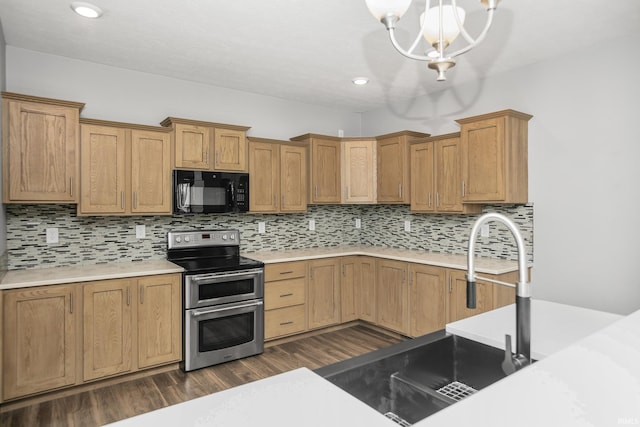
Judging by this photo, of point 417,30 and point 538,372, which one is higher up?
point 417,30

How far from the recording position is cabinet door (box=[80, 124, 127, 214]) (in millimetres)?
3102

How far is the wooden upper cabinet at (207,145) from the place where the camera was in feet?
11.5

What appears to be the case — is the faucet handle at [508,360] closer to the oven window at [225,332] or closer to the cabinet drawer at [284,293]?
the oven window at [225,332]

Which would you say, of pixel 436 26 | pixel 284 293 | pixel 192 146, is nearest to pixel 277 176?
pixel 192 146

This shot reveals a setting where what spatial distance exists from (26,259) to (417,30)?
344cm

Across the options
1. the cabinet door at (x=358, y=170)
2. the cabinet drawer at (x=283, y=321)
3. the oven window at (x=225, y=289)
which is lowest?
the cabinet drawer at (x=283, y=321)

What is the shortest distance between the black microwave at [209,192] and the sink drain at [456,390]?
2758 mm

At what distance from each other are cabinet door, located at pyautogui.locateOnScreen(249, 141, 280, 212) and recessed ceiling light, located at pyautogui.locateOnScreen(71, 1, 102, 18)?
1.75 meters

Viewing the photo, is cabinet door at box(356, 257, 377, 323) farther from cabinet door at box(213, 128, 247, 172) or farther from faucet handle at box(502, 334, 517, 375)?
faucet handle at box(502, 334, 517, 375)

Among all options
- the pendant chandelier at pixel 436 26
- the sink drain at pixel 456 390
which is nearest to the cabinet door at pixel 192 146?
the pendant chandelier at pixel 436 26

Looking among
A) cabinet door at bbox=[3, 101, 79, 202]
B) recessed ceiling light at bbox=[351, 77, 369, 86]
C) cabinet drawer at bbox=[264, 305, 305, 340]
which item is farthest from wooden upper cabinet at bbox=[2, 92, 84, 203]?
recessed ceiling light at bbox=[351, 77, 369, 86]

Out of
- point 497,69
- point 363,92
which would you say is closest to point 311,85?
point 363,92

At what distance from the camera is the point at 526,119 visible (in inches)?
137

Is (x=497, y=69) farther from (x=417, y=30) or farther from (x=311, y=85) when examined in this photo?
(x=311, y=85)
